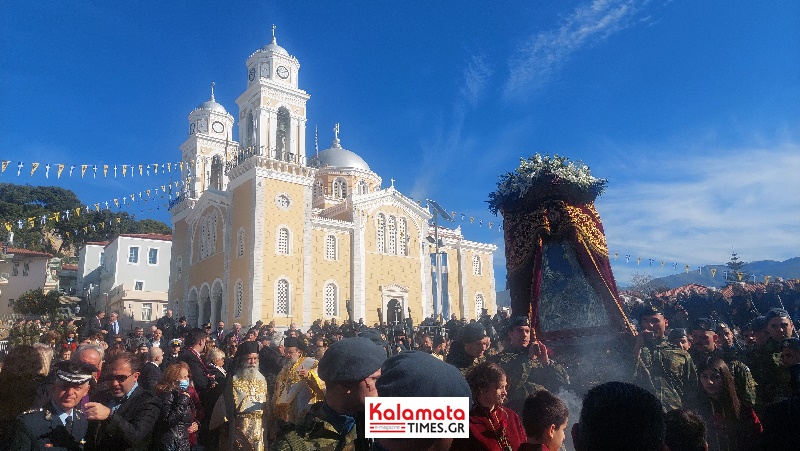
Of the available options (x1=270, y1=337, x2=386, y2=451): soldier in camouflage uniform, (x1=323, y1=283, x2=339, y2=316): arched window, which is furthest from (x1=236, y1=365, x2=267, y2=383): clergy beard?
(x1=323, y1=283, x2=339, y2=316): arched window

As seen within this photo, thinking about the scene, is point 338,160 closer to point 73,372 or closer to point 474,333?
point 474,333

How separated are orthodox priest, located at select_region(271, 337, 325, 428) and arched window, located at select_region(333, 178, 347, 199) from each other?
114 ft

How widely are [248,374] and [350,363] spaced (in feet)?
10.5

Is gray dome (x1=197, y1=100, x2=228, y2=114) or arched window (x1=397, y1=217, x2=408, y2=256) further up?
gray dome (x1=197, y1=100, x2=228, y2=114)

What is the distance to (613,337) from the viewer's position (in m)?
7.05

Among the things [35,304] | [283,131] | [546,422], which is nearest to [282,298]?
[283,131]

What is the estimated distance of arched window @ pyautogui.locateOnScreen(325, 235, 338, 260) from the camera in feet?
105

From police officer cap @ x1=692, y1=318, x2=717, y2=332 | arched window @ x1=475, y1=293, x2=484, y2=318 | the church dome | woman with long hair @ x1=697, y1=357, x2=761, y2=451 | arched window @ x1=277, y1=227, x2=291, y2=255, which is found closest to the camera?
woman with long hair @ x1=697, y1=357, x2=761, y2=451

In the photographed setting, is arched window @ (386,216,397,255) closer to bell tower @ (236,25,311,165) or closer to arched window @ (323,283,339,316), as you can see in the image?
arched window @ (323,283,339,316)

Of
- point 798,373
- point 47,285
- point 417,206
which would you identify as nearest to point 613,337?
point 798,373

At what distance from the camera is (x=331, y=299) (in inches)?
1245

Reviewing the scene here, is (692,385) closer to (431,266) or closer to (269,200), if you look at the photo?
(269,200)

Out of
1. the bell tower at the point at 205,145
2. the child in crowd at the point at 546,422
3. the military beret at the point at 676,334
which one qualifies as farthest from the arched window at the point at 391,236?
the child in crowd at the point at 546,422

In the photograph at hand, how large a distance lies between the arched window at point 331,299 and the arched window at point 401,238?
5.28 m
